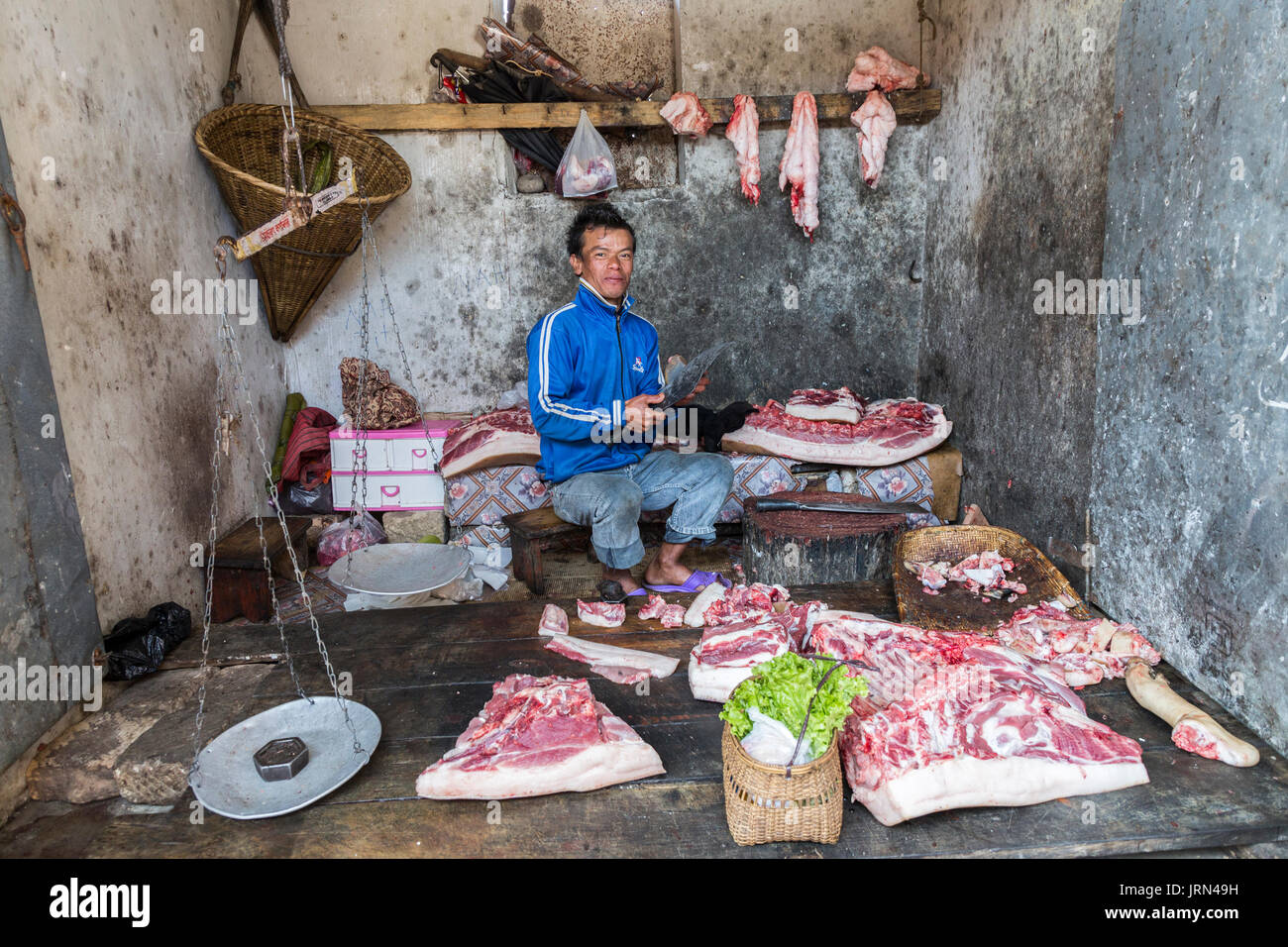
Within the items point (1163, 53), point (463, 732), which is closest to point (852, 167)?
point (1163, 53)

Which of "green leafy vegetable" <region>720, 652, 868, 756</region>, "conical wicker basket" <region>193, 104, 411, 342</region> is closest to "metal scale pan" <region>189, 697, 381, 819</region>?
"green leafy vegetable" <region>720, 652, 868, 756</region>

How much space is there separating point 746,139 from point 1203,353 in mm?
3677

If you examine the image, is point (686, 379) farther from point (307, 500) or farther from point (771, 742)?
point (307, 500)

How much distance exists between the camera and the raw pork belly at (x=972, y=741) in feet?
8.04

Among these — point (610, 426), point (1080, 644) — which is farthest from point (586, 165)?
point (1080, 644)

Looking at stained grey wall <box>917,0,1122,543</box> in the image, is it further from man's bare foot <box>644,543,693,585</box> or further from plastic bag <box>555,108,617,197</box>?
plastic bag <box>555,108,617,197</box>

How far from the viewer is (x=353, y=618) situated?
397cm

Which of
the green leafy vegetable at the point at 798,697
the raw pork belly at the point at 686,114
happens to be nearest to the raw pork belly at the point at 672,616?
the green leafy vegetable at the point at 798,697

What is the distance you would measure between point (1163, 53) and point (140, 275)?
14.9 ft

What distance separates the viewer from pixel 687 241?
6195 millimetres

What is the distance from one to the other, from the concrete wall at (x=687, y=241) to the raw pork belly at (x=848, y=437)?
0.84 m

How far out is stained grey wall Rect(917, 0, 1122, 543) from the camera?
3.88 metres

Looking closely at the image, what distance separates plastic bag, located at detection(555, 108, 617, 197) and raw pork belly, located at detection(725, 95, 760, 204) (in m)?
Answer: 0.91

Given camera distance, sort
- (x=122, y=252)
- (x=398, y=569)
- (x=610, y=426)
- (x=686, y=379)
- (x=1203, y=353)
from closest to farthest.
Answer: (x=1203, y=353) → (x=122, y=252) → (x=398, y=569) → (x=686, y=379) → (x=610, y=426)
